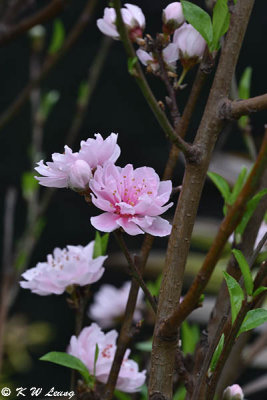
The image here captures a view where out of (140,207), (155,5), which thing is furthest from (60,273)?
(155,5)

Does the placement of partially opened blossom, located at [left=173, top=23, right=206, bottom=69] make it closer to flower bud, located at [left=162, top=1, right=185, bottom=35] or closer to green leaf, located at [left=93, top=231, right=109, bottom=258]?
flower bud, located at [left=162, top=1, right=185, bottom=35]

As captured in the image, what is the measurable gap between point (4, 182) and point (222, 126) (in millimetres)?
1753

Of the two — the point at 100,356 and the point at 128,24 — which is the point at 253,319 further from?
the point at 128,24

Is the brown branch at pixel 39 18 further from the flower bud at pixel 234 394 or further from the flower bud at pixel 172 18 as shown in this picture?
the flower bud at pixel 234 394

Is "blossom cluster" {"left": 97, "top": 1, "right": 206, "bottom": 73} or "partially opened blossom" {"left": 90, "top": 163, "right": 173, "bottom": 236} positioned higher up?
"blossom cluster" {"left": 97, "top": 1, "right": 206, "bottom": 73}

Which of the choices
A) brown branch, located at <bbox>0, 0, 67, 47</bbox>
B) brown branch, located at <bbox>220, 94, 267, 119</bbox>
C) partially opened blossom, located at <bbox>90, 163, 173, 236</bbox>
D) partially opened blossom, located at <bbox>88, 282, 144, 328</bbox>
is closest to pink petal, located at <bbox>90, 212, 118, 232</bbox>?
partially opened blossom, located at <bbox>90, 163, 173, 236</bbox>

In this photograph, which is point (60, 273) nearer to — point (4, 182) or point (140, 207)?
point (140, 207)

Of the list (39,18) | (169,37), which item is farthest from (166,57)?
(39,18)

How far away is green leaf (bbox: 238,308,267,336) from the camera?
1.54 ft

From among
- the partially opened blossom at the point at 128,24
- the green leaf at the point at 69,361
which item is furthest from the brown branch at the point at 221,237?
the partially opened blossom at the point at 128,24

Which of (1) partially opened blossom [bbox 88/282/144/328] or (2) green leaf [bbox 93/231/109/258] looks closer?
(2) green leaf [bbox 93/231/109/258]

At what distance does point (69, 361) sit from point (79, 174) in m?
0.20

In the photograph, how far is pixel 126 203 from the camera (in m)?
0.48

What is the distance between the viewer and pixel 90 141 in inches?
18.4
